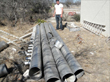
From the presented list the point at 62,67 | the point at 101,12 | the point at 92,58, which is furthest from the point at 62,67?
the point at 101,12

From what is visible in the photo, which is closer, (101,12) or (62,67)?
(62,67)

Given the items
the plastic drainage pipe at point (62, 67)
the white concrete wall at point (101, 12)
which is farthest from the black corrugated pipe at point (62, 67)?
the white concrete wall at point (101, 12)

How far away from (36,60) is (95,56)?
2.14 metres

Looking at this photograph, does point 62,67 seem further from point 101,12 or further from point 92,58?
point 101,12

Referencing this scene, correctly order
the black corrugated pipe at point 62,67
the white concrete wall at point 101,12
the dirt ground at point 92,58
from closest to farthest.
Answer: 1. the black corrugated pipe at point 62,67
2. the dirt ground at point 92,58
3. the white concrete wall at point 101,12

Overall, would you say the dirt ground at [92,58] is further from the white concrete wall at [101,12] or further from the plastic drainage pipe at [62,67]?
the white concrete wall at [101,12]

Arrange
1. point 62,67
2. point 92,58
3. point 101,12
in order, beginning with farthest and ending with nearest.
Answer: point 101,12
point 92,58
point 62,67

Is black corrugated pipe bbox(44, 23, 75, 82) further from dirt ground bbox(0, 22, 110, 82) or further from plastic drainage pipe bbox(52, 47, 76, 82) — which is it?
dirt ground bbox(0, 22, 110, 82)

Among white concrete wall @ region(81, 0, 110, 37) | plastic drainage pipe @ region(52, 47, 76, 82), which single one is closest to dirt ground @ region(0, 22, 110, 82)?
plastic drainage pipe @ region(52, 47, 76, 82)

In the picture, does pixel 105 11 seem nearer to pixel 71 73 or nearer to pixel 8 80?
pixel 71 73

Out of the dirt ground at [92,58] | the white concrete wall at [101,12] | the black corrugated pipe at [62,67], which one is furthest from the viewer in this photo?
the white concrete wall at [101,12]

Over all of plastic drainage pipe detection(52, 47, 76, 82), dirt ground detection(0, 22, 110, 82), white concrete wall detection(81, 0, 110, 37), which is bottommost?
dirt ground detection(0, 22, 110, 82)

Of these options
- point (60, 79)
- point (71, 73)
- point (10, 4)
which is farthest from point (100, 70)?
point (10, 4)

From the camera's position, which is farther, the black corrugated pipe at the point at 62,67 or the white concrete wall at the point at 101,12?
the white concrete wall at the point at 101,12
